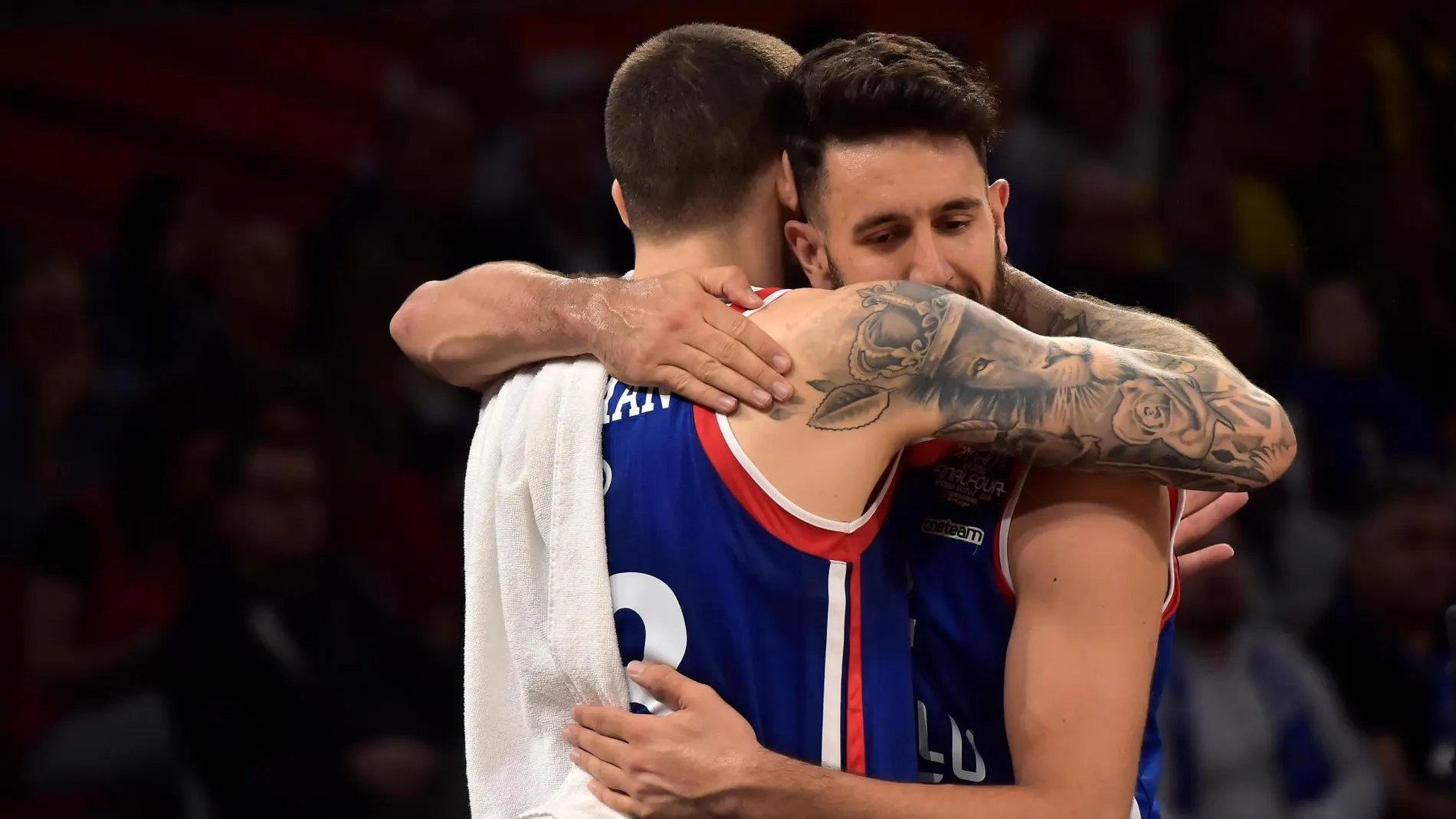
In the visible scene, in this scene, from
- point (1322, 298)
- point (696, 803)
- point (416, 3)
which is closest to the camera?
point (696, 803)

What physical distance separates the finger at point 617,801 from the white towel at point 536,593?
26mm

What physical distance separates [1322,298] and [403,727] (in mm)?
3552

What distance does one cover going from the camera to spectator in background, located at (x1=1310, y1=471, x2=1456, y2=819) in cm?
531

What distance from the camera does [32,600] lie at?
5117 millimetres

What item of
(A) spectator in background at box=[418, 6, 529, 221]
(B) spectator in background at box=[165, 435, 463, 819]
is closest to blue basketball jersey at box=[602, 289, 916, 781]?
(B) spectator in background at box=[165, 435, 463, 819]

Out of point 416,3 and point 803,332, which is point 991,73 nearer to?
point 416,3

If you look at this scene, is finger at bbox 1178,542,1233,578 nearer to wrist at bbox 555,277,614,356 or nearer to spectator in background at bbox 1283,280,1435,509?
wrist at bbox 555,277,614,356

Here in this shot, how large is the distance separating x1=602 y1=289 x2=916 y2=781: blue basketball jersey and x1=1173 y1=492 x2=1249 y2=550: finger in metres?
0.67

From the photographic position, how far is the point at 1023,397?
84.9 inches

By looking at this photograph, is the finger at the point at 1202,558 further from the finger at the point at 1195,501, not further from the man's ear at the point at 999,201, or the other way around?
the man's ear at the point at 999,201

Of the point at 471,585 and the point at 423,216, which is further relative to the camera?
the point at 423,216

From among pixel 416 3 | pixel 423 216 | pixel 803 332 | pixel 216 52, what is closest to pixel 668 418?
pixel 803 332

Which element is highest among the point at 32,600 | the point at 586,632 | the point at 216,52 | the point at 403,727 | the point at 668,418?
the point at 216,52

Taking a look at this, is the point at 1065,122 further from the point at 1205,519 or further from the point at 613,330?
the point at 613,330
